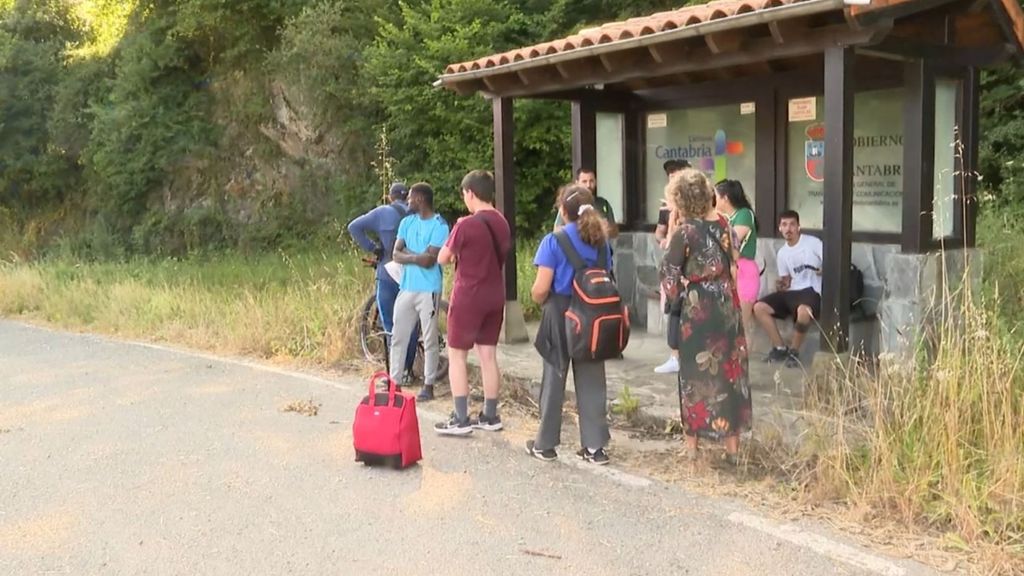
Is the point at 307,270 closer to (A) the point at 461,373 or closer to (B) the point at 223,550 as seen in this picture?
(A) the point at 461,373

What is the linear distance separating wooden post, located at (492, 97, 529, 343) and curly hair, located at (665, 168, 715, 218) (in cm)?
380

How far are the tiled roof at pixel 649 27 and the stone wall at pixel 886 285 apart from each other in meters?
2.06

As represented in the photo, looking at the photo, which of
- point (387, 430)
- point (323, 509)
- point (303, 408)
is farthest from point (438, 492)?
point (303, 408)

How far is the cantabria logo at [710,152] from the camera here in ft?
28.8

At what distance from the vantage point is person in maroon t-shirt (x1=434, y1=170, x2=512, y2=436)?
579 cm

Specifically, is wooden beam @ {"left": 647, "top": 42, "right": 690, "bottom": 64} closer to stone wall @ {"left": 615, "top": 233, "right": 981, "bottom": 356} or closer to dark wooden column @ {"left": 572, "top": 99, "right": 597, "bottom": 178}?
stone wall @ {"left": 615, "top": 233, "right": 981, "bottom": 356}

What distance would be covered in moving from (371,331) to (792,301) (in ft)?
12.1

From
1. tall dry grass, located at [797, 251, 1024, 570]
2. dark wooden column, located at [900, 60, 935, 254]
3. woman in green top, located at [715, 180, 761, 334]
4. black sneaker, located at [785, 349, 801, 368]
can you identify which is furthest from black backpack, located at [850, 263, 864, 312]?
tall dry grass, located at [797, 251, 1024, 570]

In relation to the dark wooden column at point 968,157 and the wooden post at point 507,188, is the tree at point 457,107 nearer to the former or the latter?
the wooden post at point 507,188

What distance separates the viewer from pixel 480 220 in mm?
5797

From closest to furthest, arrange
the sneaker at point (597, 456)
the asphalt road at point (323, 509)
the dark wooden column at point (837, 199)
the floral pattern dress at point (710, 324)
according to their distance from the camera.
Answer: the asphalt road at point (323, 509) < the floral pattern dress at point (710, 324) < the sneaker at point (597, 456) < the dark wooden column at point (837, 199)

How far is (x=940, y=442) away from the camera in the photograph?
4.43m

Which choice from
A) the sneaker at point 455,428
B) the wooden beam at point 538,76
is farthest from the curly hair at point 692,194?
the wooden beam at point 538,76

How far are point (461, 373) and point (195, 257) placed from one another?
12.9 metres
